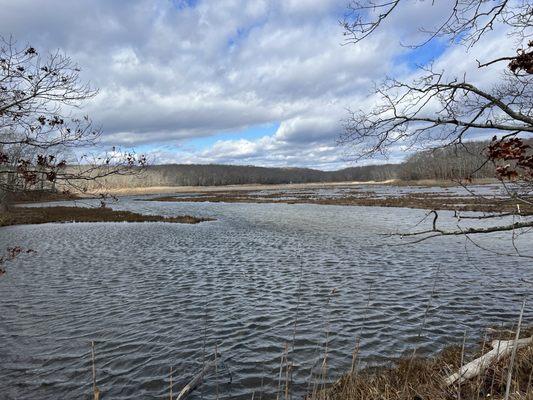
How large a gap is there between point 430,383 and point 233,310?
20.8 feet

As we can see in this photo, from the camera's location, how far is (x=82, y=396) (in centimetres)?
654

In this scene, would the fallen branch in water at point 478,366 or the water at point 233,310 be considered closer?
the fallen branch in water at point 478,366

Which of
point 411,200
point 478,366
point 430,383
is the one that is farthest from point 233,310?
point 411,200

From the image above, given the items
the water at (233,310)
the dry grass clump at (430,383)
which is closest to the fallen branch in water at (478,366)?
the dry grass clump at (430,383)

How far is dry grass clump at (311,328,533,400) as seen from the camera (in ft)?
16.4

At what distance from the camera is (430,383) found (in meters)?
5.53

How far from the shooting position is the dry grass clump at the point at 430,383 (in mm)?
4988

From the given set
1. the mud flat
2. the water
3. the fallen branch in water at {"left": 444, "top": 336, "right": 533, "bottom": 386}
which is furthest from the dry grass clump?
the mud flat

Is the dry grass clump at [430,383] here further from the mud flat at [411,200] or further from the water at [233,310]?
the mud flat at [411,200]

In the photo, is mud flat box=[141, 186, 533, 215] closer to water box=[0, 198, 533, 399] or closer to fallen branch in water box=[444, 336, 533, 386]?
fallen branch in water box=[444, 336, 533, 386]

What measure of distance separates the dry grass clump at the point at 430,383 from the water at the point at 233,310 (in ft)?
3.18

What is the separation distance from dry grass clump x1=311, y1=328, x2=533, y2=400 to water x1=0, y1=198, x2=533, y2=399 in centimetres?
97

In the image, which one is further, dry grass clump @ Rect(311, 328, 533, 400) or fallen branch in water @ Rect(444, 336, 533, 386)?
Result: fallen branch in water @ Rect(444, 336, 533, 386)

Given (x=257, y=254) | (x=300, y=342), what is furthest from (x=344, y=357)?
(x=257, y=254)
